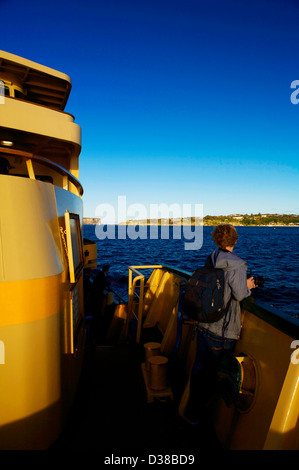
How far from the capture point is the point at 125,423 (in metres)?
3.23

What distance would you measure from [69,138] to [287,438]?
218 inches

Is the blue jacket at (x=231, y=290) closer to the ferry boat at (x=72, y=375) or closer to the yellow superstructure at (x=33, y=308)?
the ferry boat at (x=72, y=375)

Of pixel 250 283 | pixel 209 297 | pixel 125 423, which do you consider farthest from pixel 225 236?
pixel 125 423

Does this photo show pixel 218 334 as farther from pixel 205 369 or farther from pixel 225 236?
pixel 225 236

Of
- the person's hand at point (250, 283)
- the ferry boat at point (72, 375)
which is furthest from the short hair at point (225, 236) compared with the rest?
the ferry boat at point (72, 375)

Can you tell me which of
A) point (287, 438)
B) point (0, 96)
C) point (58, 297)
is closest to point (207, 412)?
point (287, 438)

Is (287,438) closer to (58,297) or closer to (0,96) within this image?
(58,297)

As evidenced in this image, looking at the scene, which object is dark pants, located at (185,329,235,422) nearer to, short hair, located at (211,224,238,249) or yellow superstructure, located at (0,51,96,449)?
short hair, located at (211,224,238,249)

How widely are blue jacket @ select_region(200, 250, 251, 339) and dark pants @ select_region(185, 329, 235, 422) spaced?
0.10m

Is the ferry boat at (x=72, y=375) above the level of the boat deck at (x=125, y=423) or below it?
above

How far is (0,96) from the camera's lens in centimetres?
462

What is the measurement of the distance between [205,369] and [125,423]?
52.7 inches

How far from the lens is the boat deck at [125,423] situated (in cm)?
286

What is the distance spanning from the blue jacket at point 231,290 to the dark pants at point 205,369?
3.8 inches
